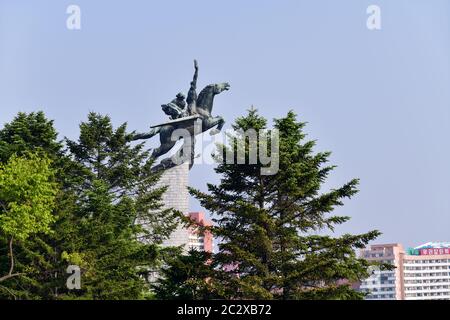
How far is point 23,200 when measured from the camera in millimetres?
28469

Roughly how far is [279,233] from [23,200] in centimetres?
863

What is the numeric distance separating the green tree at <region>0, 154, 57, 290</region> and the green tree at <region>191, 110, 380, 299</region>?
5152mm

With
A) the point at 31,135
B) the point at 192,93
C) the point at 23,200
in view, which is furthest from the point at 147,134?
the point at 23,200

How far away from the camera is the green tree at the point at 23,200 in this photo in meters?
27.6

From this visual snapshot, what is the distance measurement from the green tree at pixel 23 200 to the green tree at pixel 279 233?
5.15 metres

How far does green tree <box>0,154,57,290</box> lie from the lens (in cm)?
2762

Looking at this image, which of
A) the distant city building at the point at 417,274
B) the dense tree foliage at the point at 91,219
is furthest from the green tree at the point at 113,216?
the distant city building at the point at 417,274

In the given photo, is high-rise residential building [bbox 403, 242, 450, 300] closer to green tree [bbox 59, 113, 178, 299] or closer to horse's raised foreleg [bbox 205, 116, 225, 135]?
horse's raised foreleg [bbox 205, 116, 225, 135]

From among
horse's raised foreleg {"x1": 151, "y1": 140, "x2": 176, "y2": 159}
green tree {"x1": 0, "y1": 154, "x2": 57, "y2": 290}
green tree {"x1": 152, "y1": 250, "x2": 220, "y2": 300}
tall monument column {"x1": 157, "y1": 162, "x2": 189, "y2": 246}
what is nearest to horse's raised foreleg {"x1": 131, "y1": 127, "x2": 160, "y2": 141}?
horse's raised foreleg {"x1": 151, "y1": 140, "x2": 176, "y2": 159}

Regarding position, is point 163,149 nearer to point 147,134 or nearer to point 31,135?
point 147,134

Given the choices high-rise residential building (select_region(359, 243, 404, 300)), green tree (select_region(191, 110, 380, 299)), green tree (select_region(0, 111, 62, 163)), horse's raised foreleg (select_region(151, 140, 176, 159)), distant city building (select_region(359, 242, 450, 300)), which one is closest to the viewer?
green tree (select_region(191, 110, 380, 299))

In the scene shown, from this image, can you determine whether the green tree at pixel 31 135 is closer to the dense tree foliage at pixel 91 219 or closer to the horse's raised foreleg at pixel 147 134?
the dense tree foliage at pixel 91 219

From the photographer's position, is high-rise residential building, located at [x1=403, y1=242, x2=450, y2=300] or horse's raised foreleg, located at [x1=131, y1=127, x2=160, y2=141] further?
high-rise residential building, located at [x1=403, y1=242, x2=450, y2=300]
